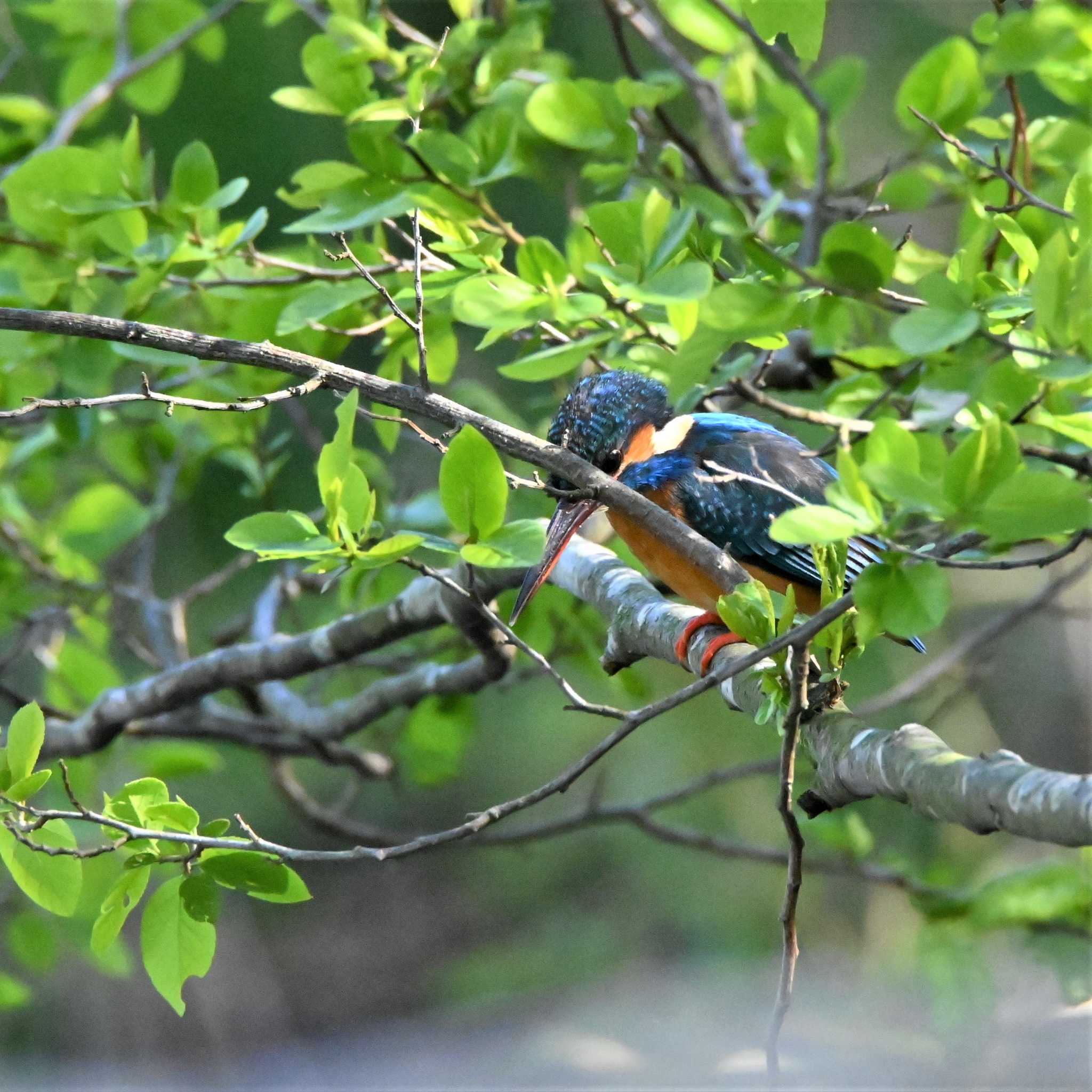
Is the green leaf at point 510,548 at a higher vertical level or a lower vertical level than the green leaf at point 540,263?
lower

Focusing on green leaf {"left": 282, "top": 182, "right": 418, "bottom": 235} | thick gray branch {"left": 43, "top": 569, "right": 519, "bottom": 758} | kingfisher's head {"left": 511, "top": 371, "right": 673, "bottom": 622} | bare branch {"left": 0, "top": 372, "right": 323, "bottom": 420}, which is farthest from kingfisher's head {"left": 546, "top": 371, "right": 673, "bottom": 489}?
bare branch {"left": 0, "top": 372, "right": 323, "bottom": 420}

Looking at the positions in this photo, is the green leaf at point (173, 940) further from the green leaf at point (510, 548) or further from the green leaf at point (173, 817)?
the green leaf at point (510, 548)

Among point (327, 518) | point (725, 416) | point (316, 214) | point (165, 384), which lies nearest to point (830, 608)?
point (327, 518)

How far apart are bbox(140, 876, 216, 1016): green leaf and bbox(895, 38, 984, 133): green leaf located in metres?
1.07

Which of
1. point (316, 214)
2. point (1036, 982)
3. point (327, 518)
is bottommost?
point (1036, 982)

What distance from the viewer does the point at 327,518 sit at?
3.51 feet

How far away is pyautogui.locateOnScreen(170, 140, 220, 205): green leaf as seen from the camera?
1.53 m

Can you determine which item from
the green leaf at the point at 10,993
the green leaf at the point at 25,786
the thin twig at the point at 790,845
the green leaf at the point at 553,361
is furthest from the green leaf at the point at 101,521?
the thin twig at the point at 790,845

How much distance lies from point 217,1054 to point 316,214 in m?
4.69

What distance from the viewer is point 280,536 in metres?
1.08

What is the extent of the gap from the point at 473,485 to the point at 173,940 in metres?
0.45

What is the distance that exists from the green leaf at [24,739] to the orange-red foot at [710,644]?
2.25ft

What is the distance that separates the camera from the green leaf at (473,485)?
1036 mm

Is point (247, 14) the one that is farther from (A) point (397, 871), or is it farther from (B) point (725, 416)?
(A) point (397, 871)
